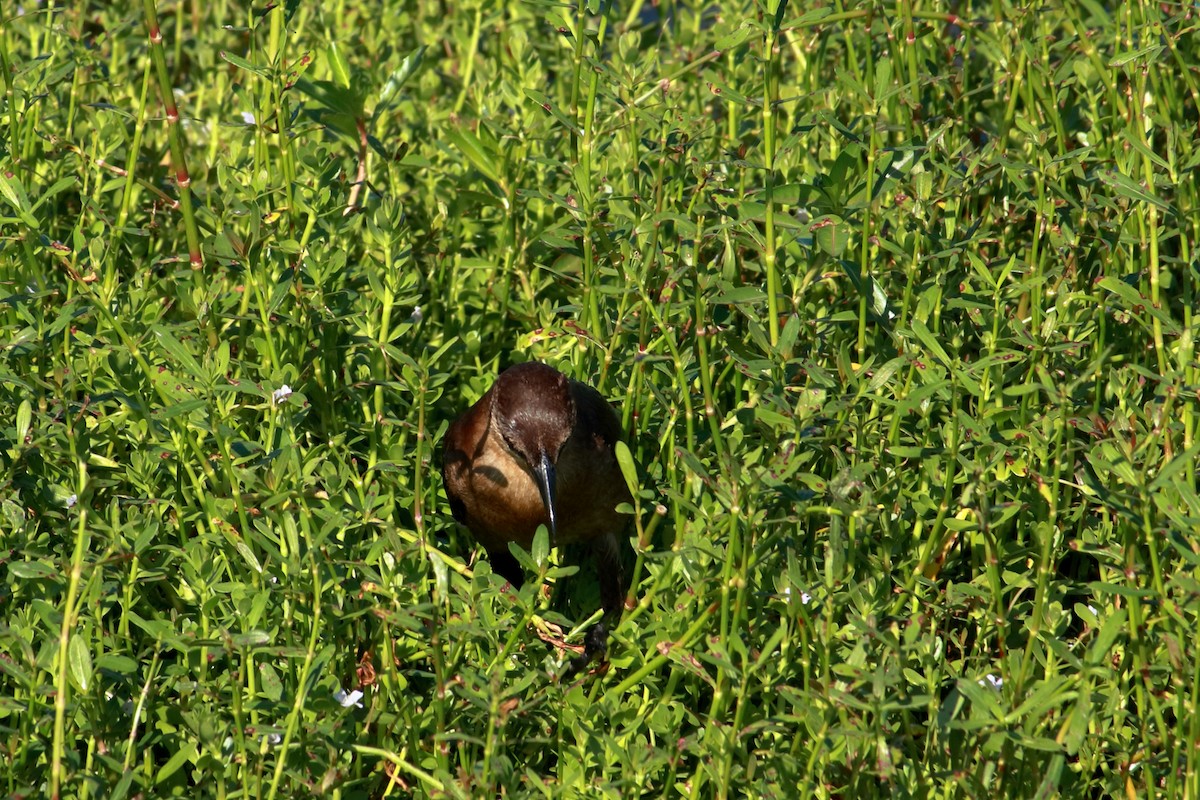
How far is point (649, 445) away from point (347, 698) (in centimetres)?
122

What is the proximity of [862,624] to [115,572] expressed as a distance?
161cm

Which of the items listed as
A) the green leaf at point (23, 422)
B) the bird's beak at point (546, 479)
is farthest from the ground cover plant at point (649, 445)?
the bird's beak at point (546, 479)

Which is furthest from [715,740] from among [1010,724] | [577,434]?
[577,434]

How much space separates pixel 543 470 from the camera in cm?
388

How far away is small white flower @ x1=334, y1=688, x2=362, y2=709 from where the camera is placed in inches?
121

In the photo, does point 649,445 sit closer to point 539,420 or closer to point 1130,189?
point 539,420

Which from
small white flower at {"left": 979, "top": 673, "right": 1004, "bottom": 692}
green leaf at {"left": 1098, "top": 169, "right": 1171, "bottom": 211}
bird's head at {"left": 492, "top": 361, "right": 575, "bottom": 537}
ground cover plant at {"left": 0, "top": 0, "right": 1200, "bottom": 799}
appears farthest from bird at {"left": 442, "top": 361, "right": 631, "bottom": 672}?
green leaf at {"left": 1098, "top": 169, "right": 1171, "bottom": 211}

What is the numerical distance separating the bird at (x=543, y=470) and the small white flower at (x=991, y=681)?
1039 millimetres

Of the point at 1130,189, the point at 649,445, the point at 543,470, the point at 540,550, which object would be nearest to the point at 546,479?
the point at 543,470

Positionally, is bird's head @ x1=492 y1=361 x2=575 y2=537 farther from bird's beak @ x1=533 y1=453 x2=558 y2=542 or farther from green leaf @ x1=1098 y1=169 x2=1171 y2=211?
green leaf @ x1=1098 y1=169 x2=1171 y2=211

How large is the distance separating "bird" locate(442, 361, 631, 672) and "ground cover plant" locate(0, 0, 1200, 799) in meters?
0.12

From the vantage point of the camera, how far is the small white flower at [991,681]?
2970 mm

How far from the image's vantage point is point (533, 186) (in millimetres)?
4703

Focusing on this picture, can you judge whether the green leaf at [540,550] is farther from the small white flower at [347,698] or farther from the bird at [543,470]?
the bird at [543,470]
